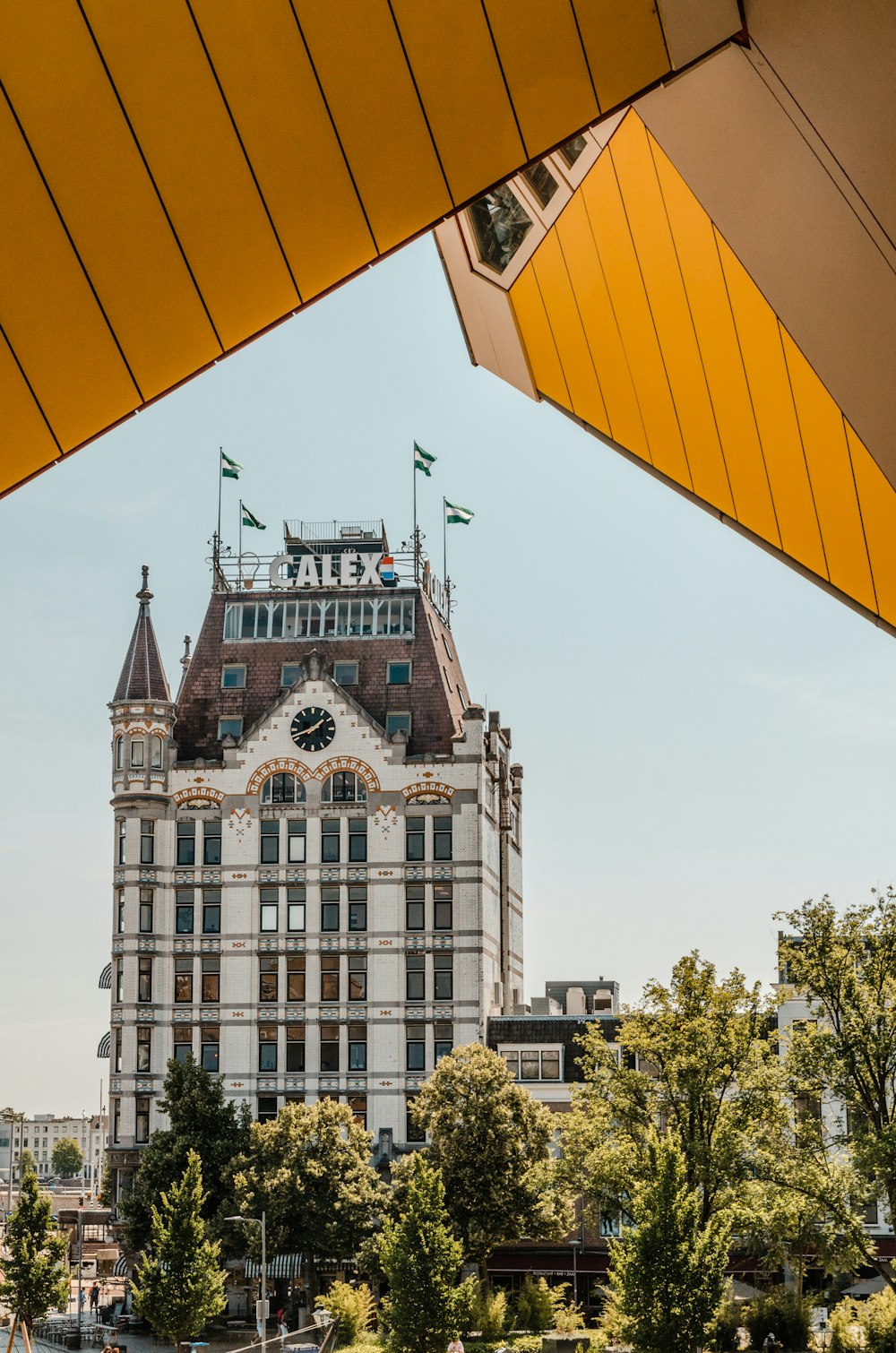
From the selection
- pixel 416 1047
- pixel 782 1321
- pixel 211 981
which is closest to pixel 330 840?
pixel 211 981

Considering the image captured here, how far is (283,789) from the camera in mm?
77875

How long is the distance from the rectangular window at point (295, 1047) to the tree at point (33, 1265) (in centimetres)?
1702

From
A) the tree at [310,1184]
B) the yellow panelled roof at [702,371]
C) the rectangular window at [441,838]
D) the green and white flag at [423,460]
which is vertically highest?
the green and white flag at [423,460]

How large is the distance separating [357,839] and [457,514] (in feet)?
61.6

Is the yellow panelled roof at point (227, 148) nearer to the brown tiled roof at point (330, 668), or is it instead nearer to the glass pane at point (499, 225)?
the glass pane at point (499, 225)

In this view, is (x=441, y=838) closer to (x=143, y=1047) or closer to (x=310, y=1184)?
Answer: (x=143, y=1047)

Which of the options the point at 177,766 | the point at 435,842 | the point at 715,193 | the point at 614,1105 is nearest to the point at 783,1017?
the point at 435,842

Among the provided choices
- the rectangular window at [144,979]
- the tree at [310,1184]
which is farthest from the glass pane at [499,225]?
the rectangular window at [144,979]

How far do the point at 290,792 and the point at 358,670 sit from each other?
24.2 ft

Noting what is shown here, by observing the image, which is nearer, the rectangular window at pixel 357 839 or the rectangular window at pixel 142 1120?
the rectangular window at pixel 142 1120

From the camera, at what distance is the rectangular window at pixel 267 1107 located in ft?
242

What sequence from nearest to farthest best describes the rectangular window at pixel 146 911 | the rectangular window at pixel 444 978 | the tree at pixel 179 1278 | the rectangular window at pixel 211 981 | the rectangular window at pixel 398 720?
the tree at pixel 179 1278
the rectangular window at pixel 444 978
the rectangular window at pixel 211 981
the rectangular window at pixel 146 911
the rectangular window at pixel 398 720

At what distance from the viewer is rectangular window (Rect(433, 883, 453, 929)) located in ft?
246

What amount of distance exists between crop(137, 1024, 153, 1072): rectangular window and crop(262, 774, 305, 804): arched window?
39.4 feet
